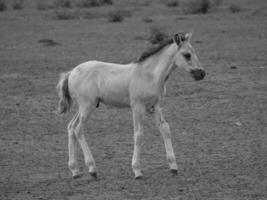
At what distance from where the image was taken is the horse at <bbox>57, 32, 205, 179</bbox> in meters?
9.26

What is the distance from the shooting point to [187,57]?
9.30 metres

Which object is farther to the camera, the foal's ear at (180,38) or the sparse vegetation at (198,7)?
the sparse vegetation at (198,7)

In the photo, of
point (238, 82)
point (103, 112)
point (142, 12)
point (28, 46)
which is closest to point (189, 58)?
point (103, 112)

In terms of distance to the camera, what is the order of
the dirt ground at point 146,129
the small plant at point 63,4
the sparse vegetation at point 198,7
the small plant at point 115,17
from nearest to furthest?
the dirt ground at point 146,129 → the small plant at point 115,17 → the sparse vegetation at point 198,7 → the small plant at point 63,4

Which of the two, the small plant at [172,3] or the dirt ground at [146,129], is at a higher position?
the dirt ground at [146,129]

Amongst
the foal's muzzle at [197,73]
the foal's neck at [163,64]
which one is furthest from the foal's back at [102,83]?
the foal's muzzle at [197,73]

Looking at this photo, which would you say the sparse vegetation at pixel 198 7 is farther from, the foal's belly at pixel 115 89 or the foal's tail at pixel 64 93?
the foal's belly at pixel 115 89

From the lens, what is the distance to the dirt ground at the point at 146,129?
8883mm

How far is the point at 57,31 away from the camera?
2859 cm

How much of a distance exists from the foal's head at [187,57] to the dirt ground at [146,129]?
4.45 ft

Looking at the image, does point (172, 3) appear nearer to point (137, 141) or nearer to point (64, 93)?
point (64, 93)

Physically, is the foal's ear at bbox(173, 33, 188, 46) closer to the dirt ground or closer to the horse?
the horse

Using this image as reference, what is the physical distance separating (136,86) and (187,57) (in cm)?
77

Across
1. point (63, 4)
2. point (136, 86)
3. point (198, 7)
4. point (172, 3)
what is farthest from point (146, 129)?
point (63, 4)
